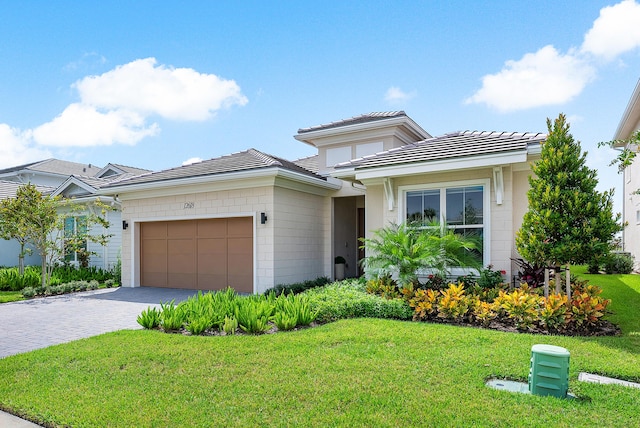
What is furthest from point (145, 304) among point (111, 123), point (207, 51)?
point (111, 123)

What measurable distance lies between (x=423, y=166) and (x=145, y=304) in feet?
25.6

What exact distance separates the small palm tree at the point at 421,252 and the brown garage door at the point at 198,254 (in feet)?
14.6

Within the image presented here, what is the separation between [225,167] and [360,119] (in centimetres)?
482

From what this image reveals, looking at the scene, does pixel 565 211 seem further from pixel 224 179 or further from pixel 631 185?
pixel 631 185

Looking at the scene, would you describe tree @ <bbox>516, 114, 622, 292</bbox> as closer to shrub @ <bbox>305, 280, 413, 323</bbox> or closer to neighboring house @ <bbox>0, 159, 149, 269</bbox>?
shrub @ <bbox>305, 280, 413, 323</bbox>

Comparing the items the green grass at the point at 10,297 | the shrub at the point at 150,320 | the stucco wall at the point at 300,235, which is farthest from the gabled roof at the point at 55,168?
the shrub at the point at 150,320

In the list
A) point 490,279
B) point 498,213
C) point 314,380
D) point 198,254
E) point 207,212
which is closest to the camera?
point 314,380

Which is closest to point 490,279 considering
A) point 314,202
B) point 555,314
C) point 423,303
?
point 423,303

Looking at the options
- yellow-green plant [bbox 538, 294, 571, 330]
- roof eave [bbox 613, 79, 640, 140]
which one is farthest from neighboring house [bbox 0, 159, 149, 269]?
roof eave [bbox 613, 79, 640, 140]

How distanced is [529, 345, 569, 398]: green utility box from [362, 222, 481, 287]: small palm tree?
3.93 meters

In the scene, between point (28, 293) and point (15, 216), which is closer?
point (28, 293)

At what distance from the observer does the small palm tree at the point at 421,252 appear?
8.39 m

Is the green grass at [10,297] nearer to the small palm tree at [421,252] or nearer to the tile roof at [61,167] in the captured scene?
the small palm tree at [421,252]

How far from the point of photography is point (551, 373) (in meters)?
4.11
